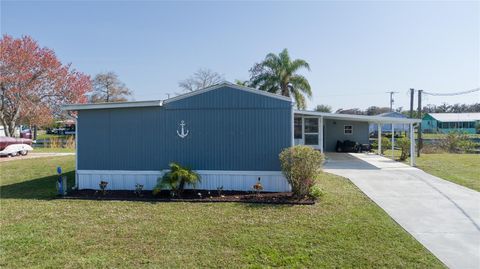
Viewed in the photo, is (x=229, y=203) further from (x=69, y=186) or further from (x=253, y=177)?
(x=69, y=186)

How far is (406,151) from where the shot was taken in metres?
15.6

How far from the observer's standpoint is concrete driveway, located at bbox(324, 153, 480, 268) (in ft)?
15.3

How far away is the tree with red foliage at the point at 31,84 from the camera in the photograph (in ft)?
75.3

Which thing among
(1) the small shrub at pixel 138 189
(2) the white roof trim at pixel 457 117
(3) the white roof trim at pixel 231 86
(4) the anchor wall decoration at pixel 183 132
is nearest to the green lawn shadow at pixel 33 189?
(1) the small shrub at pixel 138 189

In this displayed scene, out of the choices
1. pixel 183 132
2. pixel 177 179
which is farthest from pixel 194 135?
pixel 177 179

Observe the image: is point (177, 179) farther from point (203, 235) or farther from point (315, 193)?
point (315, 193)

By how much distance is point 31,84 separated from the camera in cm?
2420

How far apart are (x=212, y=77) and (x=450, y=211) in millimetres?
38496

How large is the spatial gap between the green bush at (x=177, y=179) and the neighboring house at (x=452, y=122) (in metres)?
48.5

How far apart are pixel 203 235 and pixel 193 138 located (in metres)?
3.83

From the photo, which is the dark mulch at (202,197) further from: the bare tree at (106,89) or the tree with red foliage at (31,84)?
the bare tree at (106,89)

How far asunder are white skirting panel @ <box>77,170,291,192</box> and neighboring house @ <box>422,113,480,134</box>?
46.9 metres

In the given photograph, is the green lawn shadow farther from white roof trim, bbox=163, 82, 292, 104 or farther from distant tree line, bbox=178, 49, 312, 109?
distant tree line, bbox=178, 49, 312, 109

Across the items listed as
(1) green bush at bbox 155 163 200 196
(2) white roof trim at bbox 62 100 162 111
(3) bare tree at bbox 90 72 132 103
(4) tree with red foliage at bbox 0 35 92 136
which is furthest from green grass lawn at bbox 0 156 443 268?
(3) bare tree at bbox 90 72 132 103
